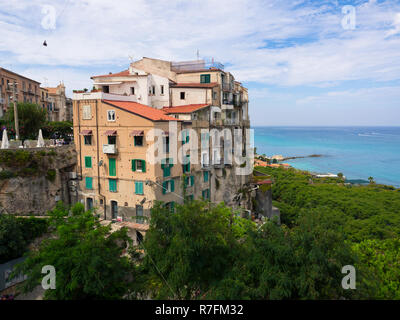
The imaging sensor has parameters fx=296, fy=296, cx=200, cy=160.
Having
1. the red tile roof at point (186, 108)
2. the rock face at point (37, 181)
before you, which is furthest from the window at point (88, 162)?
the red tile roof at point (186, 108)

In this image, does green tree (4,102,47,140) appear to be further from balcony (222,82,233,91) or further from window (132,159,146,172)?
balcony (222,82,233,91)

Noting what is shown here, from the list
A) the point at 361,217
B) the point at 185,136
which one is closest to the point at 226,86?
the point at 185,136

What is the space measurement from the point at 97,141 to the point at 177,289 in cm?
2240

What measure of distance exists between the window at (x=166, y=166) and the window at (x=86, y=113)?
10475mm

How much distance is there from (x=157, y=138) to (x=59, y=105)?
61.4m

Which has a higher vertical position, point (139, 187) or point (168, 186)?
point (139, 187)

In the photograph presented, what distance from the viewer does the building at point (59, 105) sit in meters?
77.2

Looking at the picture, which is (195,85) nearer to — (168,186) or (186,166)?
(186,166)

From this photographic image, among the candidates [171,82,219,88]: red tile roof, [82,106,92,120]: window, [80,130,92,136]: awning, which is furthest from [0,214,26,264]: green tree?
[171,82,219,88]: red tile roof

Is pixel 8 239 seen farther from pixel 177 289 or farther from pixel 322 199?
pixel 322 199

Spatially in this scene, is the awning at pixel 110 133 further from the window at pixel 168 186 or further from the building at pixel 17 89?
the building at pixel 17 89

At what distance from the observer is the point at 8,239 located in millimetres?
23516

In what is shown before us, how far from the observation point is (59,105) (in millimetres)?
80250
